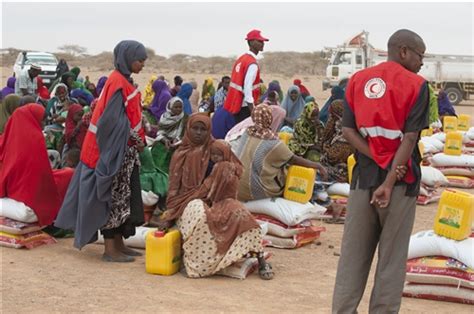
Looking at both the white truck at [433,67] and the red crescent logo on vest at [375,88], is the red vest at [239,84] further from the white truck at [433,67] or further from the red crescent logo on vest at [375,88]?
the white truck at [433,67]

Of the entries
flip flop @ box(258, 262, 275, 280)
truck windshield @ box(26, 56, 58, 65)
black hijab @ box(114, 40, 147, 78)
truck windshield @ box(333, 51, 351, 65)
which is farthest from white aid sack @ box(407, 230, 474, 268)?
truck windshield @ box(333, 51, 351, 65)

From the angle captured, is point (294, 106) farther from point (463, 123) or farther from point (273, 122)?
point (463, 123)

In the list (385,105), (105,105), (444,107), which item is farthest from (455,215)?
(444,107)

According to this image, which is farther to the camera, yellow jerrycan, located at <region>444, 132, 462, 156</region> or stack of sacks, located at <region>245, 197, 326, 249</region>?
yellow jerrycan, located at <region>444, 132, 462, 156</region>

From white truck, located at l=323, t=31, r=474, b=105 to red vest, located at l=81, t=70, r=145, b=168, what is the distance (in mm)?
27635

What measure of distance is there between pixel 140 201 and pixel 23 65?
18009 mm

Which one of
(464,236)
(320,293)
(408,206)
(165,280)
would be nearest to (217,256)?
(165,280)

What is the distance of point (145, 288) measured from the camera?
234 inches

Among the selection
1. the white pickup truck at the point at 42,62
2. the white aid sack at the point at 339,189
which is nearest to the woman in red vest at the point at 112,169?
the white aid sack at the point at 339,189

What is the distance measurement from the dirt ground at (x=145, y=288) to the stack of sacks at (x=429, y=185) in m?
3.38

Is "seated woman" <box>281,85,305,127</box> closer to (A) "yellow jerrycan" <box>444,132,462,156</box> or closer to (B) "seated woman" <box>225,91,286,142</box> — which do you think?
(B) "seated woman" <box>225,91,286,142</box>

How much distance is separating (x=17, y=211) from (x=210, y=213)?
190 centimetres

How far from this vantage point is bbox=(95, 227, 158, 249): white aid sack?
283 inches

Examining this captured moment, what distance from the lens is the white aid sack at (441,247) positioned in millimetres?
5727
